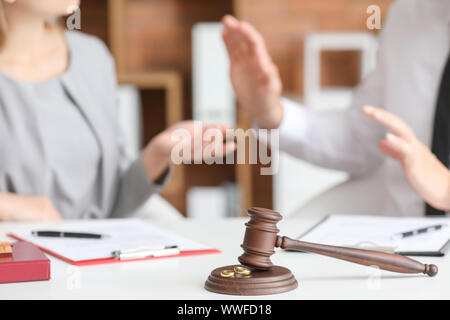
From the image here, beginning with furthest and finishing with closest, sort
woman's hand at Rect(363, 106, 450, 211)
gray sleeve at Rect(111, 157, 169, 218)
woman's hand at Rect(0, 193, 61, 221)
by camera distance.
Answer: gray sleeve at Rect(111, 157, 169, 218) → woman's hand at Rect(0, 193, 61, 221) → woman's hand at Rect(363, 106, 450, 211)

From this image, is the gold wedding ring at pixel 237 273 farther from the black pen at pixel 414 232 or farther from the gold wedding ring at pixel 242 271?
the black pen at pixel 414 232

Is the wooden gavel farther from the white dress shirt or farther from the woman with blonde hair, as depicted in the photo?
the white dress shirt

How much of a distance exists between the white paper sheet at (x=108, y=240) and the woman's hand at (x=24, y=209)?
167mm

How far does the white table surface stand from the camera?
65cm

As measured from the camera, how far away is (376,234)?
3.02 feet

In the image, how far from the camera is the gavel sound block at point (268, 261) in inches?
25.5

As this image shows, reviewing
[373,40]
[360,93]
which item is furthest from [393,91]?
[373,40]

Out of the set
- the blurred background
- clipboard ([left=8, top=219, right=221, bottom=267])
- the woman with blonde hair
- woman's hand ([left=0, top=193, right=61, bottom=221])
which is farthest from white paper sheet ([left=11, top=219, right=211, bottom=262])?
the blurred background

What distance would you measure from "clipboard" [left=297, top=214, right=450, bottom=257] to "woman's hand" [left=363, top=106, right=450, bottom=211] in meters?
0.09

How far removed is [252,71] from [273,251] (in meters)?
0.72

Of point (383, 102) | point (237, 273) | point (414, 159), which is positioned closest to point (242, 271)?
point (237, 273)

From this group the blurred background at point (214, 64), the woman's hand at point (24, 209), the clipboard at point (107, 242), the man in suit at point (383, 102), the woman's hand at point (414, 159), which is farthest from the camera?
the blurred background at point (214, 64)

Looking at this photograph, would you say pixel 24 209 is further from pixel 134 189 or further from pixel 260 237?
pixel 260 237

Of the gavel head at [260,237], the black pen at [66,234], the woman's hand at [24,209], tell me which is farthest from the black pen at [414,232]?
the woman's hand at [24,209]
